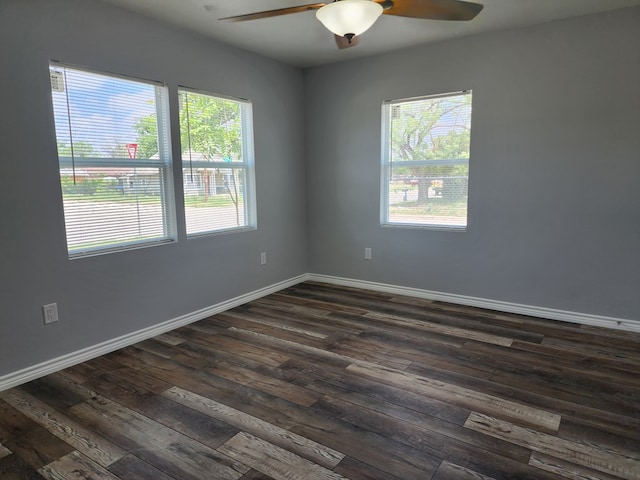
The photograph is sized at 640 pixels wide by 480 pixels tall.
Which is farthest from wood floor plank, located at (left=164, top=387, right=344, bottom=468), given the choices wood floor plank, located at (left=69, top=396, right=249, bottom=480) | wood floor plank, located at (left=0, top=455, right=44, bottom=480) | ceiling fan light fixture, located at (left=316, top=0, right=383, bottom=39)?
ceiling fan light fixture, located at (left=316, top=0, right=383, bottom=39)

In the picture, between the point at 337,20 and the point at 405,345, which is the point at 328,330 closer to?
the point at 405,345

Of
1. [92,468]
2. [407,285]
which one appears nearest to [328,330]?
[407,285]

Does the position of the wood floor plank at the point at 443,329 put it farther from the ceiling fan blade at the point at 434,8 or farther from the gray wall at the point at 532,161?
the ceiling fan blade at the point at 434,8

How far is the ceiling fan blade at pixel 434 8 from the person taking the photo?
1.97 metres

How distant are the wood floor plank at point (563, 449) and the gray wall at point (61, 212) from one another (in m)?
2.45

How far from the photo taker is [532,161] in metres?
3.45

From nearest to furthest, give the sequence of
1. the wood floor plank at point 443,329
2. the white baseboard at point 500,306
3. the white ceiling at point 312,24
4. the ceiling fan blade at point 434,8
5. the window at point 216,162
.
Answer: the ceiling fan blade at point 434,8
the white ceiling at point 312,24
the wood floor plank at point 443,329
the white baseboard at point 500,306
the window at point 216,162

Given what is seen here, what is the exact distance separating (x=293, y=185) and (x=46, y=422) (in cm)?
316

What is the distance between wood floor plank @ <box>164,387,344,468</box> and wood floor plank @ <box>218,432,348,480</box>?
1.3 inches

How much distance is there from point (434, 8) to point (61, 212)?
8.26ft

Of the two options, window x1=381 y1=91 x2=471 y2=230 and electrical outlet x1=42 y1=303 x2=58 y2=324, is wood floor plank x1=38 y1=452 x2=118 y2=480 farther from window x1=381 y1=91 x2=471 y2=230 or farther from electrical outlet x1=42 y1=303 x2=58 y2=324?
window x1=381 y1=91 x2=471 y2=230

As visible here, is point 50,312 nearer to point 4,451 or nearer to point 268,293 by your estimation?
point 4,451

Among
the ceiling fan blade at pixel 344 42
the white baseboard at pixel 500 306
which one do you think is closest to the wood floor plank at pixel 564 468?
the white baseboard at pixel 500 306

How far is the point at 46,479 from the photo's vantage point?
5.65 feet
